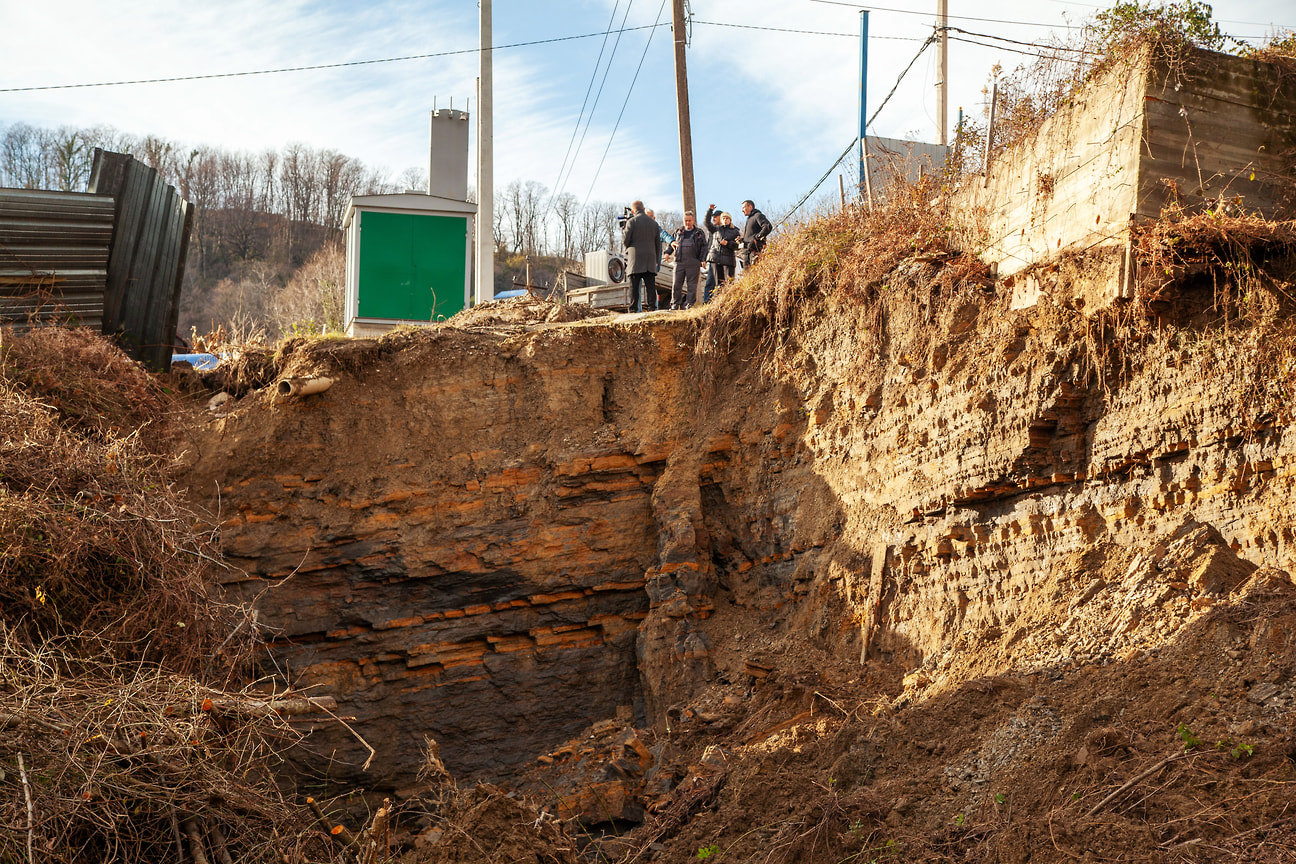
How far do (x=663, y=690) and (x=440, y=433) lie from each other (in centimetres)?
353

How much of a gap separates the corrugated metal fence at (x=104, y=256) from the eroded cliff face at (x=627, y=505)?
6.30ft

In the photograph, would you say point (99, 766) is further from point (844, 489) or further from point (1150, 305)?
point (1150, 305)

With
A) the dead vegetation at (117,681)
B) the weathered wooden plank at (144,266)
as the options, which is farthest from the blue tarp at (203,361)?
the dead vegetation at (117,681)

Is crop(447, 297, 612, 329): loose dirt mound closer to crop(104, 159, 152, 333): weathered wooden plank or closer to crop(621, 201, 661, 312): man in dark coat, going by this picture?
crop(621, 201, 661, 312): man in dark coat

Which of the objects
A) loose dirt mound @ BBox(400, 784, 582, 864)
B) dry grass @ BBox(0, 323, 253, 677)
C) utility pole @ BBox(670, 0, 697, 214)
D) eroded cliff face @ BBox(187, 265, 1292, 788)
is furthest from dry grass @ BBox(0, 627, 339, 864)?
utility pole @ BBox(670, 0, 697, 214)

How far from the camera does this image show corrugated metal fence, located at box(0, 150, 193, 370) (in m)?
10.4

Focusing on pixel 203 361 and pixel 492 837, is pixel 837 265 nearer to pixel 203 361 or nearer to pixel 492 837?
pixel 492 837

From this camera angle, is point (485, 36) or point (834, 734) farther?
point (485, 36)

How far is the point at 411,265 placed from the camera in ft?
48.9

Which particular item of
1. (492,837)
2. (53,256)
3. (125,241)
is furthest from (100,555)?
(125,241)

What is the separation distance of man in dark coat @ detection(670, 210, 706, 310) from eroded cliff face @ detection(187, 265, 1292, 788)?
214 cm

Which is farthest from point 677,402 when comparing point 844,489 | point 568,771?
point 568,771

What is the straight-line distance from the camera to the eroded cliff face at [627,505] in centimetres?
758

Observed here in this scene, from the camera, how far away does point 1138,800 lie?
4934 millimetres
